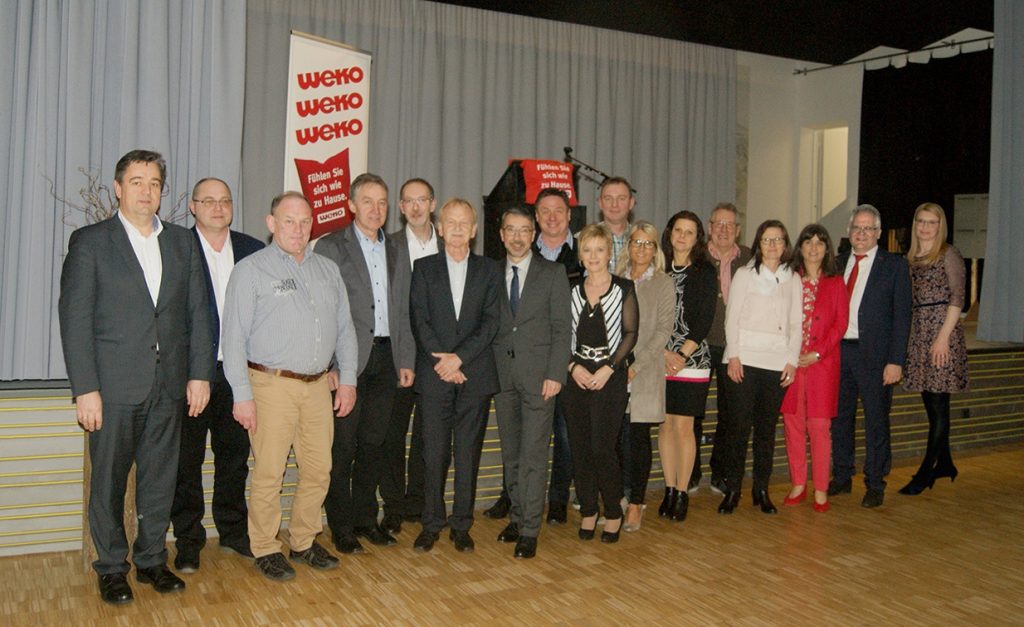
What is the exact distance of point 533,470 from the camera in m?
3.88

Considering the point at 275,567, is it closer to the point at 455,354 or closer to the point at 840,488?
the point at 455,354

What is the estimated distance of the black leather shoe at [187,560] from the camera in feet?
11.6

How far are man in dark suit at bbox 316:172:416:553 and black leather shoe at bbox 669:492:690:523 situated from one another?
143 cm

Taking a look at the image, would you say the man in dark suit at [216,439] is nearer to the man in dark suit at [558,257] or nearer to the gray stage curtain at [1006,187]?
the man in dark suit at [558,257]

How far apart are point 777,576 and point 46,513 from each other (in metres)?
3.02

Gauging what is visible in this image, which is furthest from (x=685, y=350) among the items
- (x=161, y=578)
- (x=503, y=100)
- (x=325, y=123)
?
(x=503, y=100)

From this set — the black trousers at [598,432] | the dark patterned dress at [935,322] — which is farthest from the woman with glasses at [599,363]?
the dark patterned dress at [935,322]

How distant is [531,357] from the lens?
12.7 feet

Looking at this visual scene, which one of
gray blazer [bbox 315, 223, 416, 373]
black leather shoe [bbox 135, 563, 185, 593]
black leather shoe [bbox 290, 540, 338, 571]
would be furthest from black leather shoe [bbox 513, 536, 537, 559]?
black leather shoe [bbox 135, 563, 185, 593]

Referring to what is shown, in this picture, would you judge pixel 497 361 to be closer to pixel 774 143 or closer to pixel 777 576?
pixel 777 576

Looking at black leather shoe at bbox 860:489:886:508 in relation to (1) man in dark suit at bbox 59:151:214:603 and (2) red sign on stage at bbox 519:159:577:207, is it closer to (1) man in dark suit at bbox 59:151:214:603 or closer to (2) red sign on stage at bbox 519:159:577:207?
(2) red sign on stage at bbox 519:159:577:207

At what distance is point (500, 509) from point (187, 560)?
1.53m

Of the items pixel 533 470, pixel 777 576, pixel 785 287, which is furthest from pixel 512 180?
pixel 777 576

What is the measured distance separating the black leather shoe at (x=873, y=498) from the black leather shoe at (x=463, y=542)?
7.42 feet
